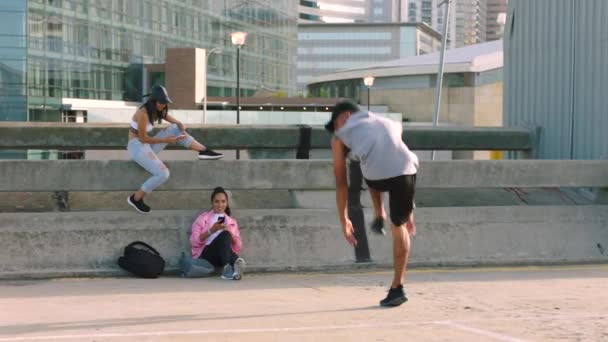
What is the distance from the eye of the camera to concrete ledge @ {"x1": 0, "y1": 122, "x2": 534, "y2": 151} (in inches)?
505

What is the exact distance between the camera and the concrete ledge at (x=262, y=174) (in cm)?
959

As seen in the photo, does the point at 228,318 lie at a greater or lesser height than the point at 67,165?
lesser

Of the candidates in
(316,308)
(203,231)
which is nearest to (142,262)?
(203,231)

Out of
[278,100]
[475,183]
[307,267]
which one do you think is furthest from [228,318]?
[278,100]

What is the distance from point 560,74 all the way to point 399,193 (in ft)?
20.6

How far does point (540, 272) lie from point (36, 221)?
4644mm

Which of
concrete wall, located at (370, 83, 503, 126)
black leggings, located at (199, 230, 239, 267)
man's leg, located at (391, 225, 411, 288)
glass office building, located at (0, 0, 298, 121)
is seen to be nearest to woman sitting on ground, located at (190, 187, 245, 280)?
black leggings, located at (199, 230, 239, 267)

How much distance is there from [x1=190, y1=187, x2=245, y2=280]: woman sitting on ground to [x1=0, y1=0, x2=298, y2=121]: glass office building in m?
38.9

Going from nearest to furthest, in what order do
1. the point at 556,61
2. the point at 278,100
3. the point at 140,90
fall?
the point at 556,61 → the point at 140,90 → the point at 278,100

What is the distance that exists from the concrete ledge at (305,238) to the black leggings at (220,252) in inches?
14.2

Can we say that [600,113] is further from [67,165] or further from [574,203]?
[67,165]

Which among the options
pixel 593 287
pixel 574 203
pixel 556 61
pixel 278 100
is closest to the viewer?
pixel 593 287

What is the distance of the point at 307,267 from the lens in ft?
32.2

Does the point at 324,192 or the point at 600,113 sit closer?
the point at 324,192
